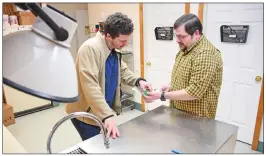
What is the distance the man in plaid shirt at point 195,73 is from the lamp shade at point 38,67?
103 cm

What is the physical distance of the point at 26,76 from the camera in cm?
41

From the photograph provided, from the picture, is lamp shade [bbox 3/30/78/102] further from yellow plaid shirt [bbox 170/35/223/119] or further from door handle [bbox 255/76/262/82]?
door handle [bbox 255/76/262/82]

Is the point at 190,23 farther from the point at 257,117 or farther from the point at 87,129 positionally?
the point at 257,117

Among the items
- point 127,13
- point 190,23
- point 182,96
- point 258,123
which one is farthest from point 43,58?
point 127,13

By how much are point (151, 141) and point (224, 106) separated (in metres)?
1.86

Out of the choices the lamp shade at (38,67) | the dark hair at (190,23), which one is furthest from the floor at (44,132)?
the lamp shade at (38,67)

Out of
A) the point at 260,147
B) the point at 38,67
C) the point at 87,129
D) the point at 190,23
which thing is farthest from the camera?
the point at 260,147

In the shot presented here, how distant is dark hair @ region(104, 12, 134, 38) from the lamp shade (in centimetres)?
86

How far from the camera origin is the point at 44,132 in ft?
9.69

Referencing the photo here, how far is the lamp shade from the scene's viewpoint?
408 millimetres

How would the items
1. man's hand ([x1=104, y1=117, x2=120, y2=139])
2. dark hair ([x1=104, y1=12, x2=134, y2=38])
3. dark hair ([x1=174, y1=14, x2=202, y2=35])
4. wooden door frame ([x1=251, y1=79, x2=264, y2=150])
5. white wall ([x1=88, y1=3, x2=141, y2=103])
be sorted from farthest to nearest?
white wall ([x1=88, y1=3, x2=141, y2=103]), wooden door frame ([x1=251, y1=79, x2=264, y2=150]), dark hair ([x1=174, y1=14, x2=202, y2=35]), dark hair ([x1=104, y1=12, x2=134, y2=38]), man's hand ([x1=104, y1=117, x2=120, y2=139])

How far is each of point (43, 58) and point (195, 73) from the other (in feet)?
3.59

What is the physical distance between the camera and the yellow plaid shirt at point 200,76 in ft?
4.38

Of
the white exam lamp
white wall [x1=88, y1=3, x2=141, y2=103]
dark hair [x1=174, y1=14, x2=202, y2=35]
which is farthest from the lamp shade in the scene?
white wall [x1=88, y1=3, x2=141, y2=103]
